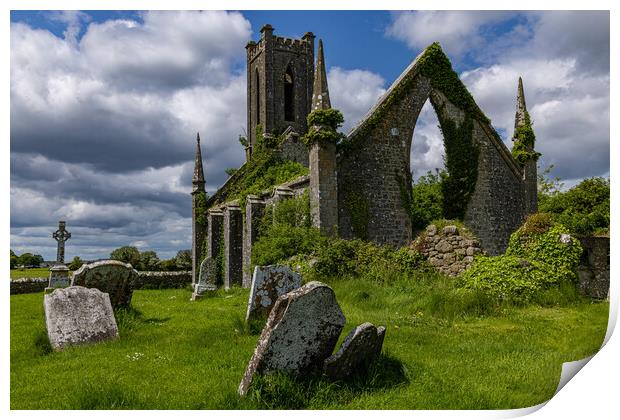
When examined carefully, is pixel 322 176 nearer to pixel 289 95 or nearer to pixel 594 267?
pixel 594 267

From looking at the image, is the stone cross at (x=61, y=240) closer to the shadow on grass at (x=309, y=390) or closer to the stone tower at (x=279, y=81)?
the stone tower at (x=279, y=81)

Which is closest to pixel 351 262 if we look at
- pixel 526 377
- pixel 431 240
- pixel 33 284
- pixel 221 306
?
pixel 431 240

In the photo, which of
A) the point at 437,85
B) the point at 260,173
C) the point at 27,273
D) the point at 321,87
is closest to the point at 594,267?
the point at 321,87

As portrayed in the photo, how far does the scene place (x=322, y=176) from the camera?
54.7 feet

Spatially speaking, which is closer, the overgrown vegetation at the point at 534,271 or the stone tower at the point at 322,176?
the overgrown vegetation at the point at 534,271

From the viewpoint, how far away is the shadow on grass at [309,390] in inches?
218

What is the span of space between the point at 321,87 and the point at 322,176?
2.93 meters

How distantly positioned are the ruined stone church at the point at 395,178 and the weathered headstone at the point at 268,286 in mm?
6079

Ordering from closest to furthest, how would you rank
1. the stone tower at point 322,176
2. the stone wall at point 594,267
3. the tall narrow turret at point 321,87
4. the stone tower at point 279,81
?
the stone wall at point 594,267, the stone tower at point 322,176, the tall narrow turret at point 321,87, the stone tower at point 279,81

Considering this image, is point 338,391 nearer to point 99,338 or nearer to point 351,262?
A: point 99,338

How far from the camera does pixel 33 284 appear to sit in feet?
77.6

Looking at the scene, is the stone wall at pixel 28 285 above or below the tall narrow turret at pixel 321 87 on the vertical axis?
below

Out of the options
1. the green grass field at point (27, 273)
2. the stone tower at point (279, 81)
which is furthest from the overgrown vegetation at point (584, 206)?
the green grass field at point (27, 273)

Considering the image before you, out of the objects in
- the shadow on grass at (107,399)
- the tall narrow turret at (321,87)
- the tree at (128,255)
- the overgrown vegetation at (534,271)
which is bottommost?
the shadow on grass at (107,399)
